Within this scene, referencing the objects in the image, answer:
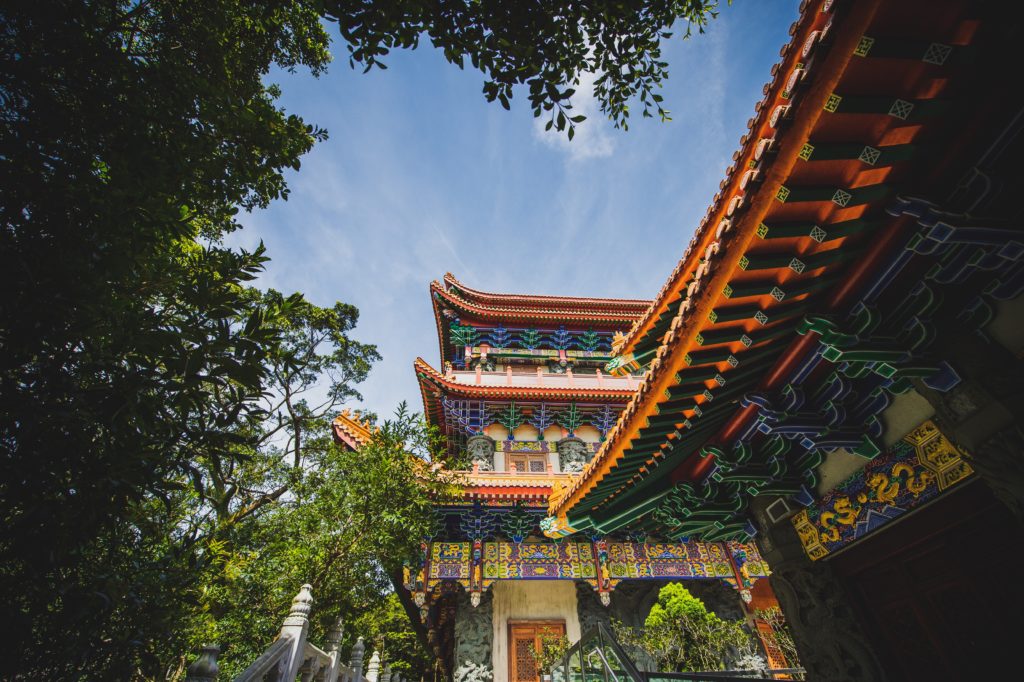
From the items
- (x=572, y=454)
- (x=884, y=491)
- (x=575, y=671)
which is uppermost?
(x=572, y=454)

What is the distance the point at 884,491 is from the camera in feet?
9.55

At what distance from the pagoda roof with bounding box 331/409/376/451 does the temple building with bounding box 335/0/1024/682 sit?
4.89m

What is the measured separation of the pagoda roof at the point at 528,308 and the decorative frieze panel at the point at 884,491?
34.8 ft

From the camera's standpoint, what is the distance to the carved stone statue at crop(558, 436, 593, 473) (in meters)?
11.2

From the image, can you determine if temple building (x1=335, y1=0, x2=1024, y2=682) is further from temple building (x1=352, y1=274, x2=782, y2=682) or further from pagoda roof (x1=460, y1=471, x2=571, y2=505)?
pagoda roof (x1=460, y1=471, x2=571, y2=505)

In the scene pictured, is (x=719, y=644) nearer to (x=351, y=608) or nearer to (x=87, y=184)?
(x=351, y=608)

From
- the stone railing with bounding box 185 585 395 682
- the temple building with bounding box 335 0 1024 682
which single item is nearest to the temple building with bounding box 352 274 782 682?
the stone railing with bounding box 185 585 395 682

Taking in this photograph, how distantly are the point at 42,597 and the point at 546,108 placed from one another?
3913mm

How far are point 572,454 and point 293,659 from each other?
790cm

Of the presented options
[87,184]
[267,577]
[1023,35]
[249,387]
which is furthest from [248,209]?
[267,577]

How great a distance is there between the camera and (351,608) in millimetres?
8117

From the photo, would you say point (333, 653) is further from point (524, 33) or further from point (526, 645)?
point (524, 33)

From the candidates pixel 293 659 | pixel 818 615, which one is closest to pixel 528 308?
pixel 293 659

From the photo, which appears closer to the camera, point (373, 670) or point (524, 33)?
point (524, 33)
